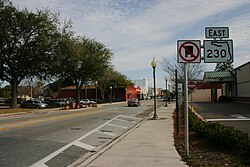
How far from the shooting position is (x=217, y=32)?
8328mm

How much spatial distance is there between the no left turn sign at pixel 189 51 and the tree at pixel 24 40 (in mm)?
35325

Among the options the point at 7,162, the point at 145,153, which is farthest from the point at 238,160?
the point at 7,162

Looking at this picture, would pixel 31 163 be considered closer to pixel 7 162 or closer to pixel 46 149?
pixel 7 162

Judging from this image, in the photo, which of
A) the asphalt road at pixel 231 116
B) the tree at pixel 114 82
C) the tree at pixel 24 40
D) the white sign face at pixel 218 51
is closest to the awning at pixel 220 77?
the asphalt road at pixel 231 116

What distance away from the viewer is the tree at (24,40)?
4097 cm

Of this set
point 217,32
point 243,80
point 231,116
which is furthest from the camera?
point 243,80

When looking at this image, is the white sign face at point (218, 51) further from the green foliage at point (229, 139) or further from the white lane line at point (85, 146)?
the white lane line at point (85, 146)

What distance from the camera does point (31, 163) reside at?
884 centimetres

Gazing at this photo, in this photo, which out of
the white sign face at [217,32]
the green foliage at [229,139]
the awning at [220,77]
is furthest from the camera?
the awning at [220,77]

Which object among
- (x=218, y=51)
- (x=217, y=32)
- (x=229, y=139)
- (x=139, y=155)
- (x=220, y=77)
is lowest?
(x=139, y=155)

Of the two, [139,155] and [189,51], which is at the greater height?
[189,51]

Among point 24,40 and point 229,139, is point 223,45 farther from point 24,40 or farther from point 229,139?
point 24,40

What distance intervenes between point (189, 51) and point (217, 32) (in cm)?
86

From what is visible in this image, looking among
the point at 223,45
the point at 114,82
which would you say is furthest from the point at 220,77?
the point at 223,45
